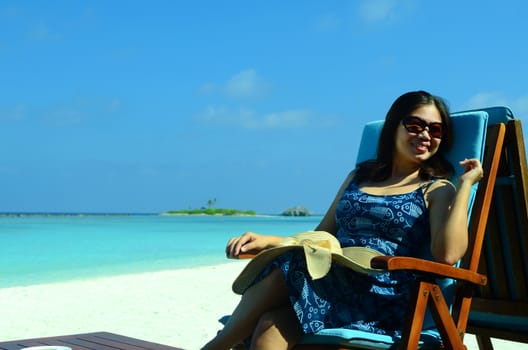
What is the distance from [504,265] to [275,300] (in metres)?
1.44

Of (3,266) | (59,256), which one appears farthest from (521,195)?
(59,256)

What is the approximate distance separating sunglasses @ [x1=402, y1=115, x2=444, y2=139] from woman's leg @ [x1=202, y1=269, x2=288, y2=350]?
0.95 metres

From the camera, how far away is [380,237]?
2.66m

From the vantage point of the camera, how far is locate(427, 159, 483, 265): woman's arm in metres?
2.33

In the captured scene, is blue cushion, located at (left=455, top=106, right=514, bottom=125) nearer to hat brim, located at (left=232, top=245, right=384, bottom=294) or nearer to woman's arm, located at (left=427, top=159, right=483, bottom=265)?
woman's arm, located at (left=427, top=159, right=483, bottom=265)

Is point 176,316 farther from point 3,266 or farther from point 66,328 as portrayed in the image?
point 3,266

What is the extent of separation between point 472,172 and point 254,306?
3.39 feet

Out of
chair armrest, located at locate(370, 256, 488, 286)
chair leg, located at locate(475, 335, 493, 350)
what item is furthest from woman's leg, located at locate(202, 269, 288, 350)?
chair leg, located at locate(475, 335, 493, 350)

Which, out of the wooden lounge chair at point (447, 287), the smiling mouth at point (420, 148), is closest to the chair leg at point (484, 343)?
the wooden lounge chair at point (447, 287)

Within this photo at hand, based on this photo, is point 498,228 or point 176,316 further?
point 176,316

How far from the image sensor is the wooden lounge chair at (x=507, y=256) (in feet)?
9.71

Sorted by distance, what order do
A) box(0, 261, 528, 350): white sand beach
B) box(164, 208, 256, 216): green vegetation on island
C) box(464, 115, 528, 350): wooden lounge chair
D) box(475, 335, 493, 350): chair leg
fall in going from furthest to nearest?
1. box(164, 208, 256, 216): green vegetation on island
2. box(0, 261, 528, 350): white sand beach
3. box(475, 335, 493, 350): chair leg
4. box(464, 115, 528, 350): wooden lounge chair

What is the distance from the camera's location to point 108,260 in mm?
15734

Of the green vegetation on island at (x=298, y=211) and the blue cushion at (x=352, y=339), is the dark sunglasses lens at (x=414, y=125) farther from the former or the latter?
the green vegetation on island at (x=298, y=211)
